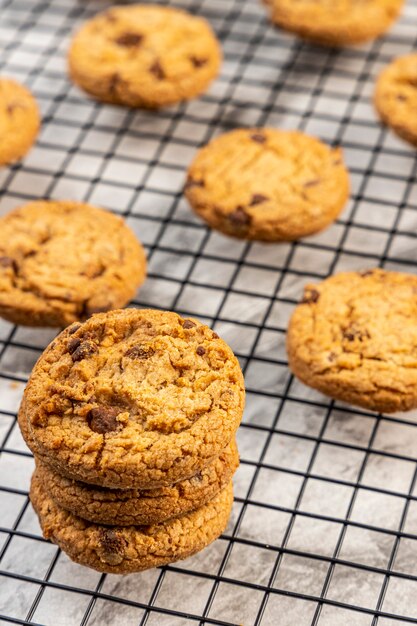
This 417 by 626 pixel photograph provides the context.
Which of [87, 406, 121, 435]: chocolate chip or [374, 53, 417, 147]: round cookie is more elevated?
[87, 406, 121, 435]: chocolate chip

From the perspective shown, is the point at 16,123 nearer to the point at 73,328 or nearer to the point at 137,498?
the point at 73,328

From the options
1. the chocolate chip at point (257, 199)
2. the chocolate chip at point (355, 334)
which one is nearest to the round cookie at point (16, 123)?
the chocolate chip at point (257, 199)

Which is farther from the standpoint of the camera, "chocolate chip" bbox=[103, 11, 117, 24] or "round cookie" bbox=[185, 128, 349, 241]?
"chocolate chip" bbox=[103, 11, 117, 24]

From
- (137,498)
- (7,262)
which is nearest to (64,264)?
(7,262)

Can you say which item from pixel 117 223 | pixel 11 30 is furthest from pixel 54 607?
pixel 11 30

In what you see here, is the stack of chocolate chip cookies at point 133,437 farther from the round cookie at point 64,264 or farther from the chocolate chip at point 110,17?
the chocolate chip at point 110,17

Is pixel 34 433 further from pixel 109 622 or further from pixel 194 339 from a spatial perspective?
pixel 109 622

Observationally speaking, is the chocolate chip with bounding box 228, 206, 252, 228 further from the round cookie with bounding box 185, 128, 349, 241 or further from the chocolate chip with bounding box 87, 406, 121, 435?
the chocolate chip with bounding box 87, 406, 121, 435

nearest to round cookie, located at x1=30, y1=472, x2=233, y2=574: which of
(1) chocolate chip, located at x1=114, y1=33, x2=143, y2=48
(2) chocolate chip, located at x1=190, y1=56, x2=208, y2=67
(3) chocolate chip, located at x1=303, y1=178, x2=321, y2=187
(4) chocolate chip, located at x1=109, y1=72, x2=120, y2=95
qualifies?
(3) chocolate chip, located at x1=303, y1=178, x2=321, y2=187
